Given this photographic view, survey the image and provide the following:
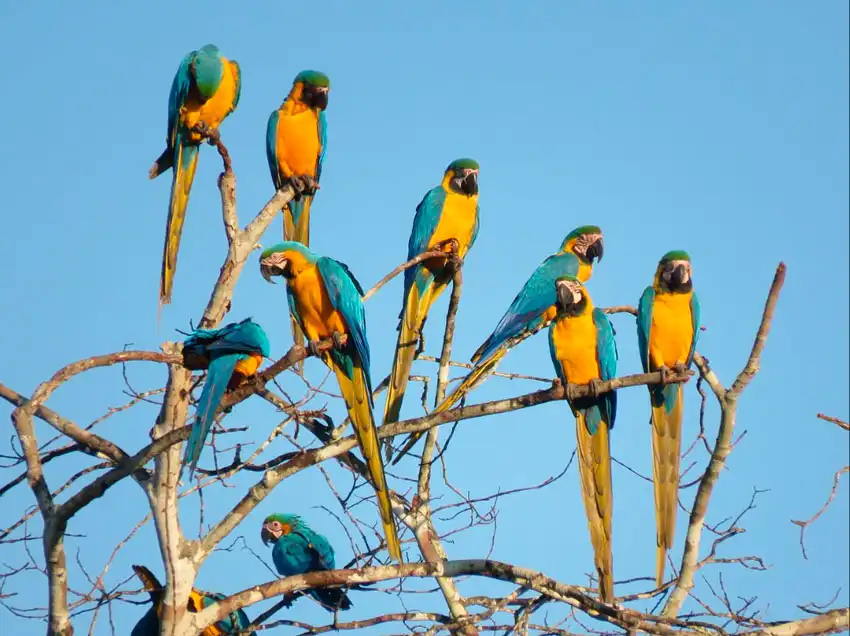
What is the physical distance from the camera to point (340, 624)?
13.5ft

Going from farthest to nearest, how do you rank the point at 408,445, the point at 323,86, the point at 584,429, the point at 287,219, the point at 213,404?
the point at 323,86, the point at 287,219, the point at 584,429, the point at 408,445, the point at 213,404

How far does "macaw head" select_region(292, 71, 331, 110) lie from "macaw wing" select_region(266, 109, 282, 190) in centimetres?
25

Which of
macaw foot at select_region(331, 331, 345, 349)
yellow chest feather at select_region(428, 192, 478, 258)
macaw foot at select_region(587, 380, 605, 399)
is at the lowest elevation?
macaw foot at select_region(587, 380, 605, 399)

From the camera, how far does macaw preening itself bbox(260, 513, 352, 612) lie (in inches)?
261

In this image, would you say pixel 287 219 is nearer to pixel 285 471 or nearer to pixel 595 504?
pixel 285 471

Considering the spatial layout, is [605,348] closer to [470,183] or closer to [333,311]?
[333,311]

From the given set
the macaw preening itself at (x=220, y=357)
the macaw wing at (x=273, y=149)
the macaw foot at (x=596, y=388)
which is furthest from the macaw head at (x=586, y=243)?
the macaw preening itself at (x=220, y=357)

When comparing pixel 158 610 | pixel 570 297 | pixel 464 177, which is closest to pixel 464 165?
pixel 464 177

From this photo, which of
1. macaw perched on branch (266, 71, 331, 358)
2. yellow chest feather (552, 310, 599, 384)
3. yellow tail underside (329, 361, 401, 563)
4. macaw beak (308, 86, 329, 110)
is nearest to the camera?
yellow tail underside (329, 361, 401, 563)

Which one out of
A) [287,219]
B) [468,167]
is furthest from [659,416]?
[287,219]

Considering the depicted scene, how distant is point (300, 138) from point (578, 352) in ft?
8.45

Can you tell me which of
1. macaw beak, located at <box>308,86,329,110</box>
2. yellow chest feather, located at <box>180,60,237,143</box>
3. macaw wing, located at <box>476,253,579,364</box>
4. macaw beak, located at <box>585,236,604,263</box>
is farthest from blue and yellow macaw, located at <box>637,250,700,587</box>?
yellow chest feather, located at <box>180,60,237,143</box>

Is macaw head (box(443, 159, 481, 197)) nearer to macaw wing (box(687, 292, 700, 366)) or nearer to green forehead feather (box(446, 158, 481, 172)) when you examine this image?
green forehead feather (box(446, 158, 481, 172))

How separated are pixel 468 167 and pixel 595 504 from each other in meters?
2.56
